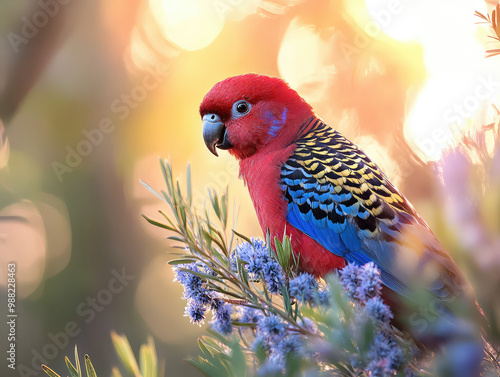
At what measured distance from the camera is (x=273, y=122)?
230 cm

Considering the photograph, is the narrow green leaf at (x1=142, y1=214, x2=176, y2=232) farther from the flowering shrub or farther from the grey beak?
the grey beak

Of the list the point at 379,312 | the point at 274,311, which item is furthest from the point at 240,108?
the point at 379,312

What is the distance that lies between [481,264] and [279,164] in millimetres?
1482

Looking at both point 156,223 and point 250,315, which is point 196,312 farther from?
point 156,223

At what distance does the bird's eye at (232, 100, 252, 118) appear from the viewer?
232 centimetres

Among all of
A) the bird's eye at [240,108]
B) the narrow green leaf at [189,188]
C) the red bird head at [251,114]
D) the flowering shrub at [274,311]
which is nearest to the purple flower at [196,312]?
the flowering shrub at [274,311]

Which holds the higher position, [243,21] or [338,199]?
[243,21]

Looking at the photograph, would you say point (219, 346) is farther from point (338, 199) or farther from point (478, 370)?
point (338, 199)

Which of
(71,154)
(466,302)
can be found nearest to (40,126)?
(71,154)

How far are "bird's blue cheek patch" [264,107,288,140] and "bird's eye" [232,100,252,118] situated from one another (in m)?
0.11

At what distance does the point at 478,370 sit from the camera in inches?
21.5

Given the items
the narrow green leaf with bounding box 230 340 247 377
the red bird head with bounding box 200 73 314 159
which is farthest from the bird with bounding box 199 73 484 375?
the narrow green leaf with bounding box 230 340 247 377

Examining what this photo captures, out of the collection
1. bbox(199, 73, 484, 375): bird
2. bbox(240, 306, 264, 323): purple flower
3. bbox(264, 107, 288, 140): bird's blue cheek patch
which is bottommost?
bbox(199, 73, 484, 375): bird

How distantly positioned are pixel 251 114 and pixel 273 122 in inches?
4.5
